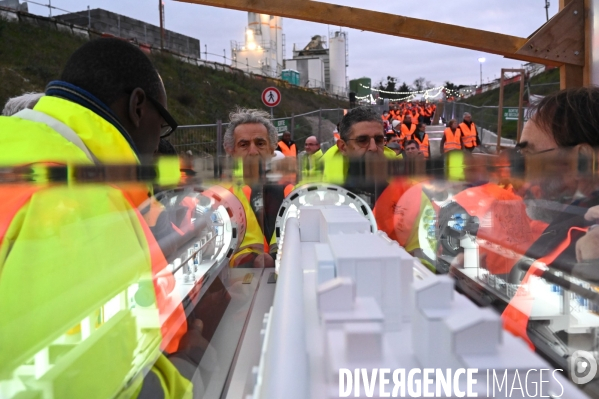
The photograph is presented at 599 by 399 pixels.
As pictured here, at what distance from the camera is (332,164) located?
2.28 ft

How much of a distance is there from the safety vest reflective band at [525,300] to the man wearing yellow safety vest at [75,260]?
2.07 ft

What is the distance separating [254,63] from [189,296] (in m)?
53.5

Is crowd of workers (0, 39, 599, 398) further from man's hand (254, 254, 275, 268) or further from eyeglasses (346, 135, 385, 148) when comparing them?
eyeglasses (346, 135, 385, 148)

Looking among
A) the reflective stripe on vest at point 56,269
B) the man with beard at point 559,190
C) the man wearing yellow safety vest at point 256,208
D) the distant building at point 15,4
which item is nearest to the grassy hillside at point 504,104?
the man with beard at point 559,190

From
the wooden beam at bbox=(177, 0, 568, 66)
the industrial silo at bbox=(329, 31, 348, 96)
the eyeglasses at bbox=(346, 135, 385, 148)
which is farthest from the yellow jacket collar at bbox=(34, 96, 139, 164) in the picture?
the industrial silo at bbox=(329, 31, 348, 96)

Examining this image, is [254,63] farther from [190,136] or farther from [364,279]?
[364,279]

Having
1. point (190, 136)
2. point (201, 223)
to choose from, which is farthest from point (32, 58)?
point (201, 223)

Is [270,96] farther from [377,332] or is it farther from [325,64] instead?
[325,64]

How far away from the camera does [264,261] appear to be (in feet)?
5.84

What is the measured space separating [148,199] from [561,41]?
266cm

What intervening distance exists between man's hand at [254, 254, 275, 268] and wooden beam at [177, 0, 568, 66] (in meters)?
1.85

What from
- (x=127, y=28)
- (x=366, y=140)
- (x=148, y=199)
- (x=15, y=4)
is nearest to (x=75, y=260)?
(x=148, y=199)

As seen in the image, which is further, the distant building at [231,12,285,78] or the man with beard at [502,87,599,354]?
the distant building at [231,12,285,78]

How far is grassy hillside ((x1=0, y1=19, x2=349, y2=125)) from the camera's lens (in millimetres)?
19641
